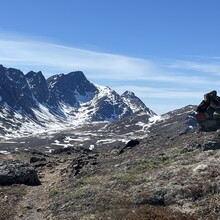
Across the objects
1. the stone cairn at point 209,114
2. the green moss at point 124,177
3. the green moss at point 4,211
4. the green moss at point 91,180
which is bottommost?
the green moss at point 4,211

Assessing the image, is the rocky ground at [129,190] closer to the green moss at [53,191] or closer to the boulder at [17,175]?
the green moss at [53,191]

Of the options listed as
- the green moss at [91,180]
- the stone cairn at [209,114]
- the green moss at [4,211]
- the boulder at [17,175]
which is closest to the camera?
the green moss at [4,211]

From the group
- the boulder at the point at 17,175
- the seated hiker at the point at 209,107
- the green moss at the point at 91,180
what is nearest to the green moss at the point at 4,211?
the green moss at the point at 91,180

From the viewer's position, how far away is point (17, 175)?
2041 inches

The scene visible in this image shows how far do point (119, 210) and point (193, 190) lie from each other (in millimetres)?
6242

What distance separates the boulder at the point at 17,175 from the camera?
167ft

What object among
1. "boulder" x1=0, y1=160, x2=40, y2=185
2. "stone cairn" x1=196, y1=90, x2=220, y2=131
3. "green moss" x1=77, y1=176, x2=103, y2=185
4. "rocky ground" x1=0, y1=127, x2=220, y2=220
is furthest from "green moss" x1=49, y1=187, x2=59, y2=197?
"stone cairn" x1=196, y1=90, x2=220, y2=131

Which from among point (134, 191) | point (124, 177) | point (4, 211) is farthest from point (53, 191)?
point (134, 191)

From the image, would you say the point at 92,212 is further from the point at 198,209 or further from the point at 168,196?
the point at 198,209

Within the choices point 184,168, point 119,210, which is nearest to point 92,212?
point 119,210

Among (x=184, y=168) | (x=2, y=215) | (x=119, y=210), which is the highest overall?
(x=184, y=168)

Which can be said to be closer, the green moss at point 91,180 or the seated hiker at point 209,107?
the green moss at point 91,180

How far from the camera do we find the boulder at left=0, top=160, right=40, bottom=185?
5100 centimetres

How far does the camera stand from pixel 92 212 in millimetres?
33531
